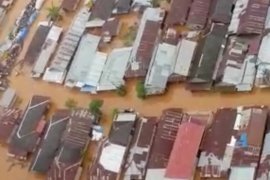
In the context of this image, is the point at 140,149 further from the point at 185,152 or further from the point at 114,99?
the point at 114,99

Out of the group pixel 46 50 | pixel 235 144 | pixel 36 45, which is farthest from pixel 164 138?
pixel 36 45

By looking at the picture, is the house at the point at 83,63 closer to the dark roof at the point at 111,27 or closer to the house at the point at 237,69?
the dark roof at the point at 111,27

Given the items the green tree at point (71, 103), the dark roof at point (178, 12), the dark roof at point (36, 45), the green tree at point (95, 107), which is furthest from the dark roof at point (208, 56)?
the dark roof at point (36, 45)

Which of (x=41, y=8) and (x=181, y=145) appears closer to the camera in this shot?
(x=181, y=145)

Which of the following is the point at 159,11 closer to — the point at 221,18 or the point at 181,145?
the point at 221,18

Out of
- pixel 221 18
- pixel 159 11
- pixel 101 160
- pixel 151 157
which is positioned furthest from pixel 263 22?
pixel 101 160

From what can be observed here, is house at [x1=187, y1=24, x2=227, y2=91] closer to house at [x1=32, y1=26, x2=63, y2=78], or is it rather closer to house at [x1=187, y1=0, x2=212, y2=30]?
house at [x1=187, y1=0, x2=212, y2=30]
